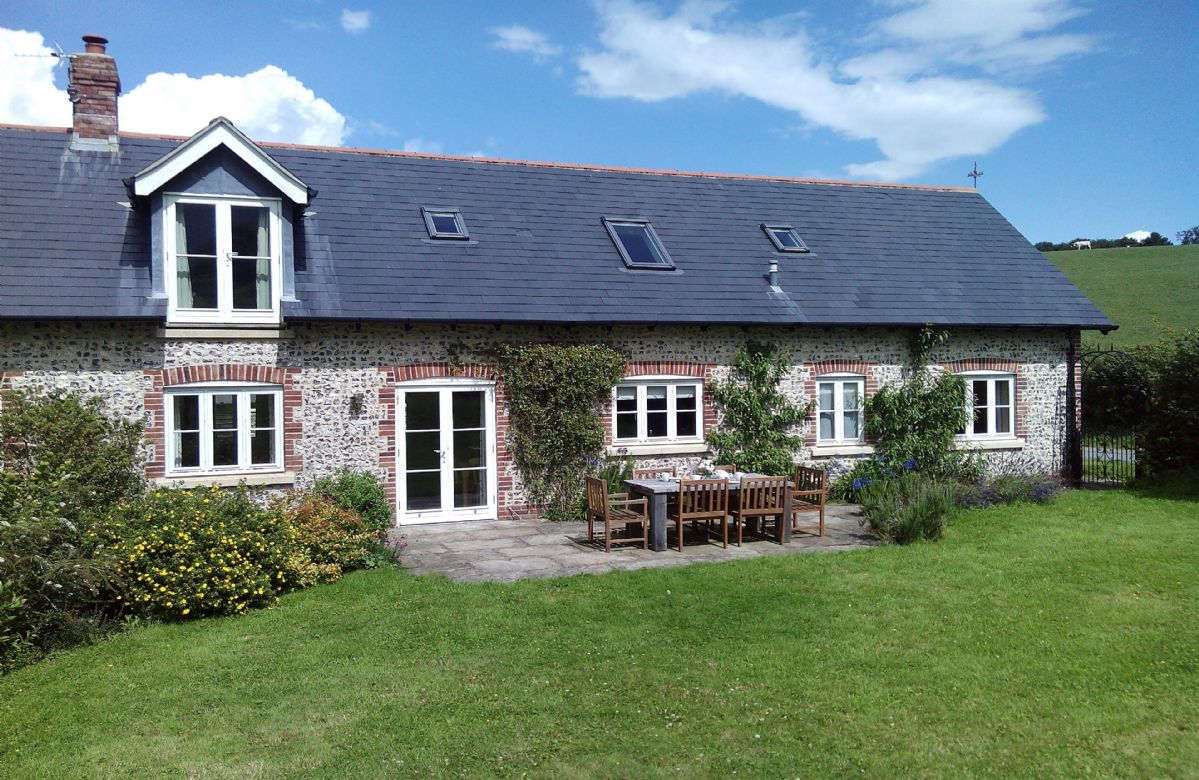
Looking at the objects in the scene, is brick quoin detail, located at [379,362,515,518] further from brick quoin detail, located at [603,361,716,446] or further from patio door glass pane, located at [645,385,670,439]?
patio door glass pane, located at [645,385,670,439]

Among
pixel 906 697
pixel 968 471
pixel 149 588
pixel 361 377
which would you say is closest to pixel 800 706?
pixel 906 697

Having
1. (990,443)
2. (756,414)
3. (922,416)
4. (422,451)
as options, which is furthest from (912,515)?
(422,451)

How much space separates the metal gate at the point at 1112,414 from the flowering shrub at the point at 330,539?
13.7m

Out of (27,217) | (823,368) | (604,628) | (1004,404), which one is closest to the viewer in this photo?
(604,628)

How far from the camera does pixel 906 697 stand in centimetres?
605

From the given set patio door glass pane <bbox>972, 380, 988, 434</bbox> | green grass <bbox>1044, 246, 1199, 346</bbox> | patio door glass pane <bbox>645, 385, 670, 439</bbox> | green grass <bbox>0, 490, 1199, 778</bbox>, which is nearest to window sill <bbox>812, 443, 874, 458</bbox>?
patio door glass pane <bbox>972, 380, 988, 434</bbox>

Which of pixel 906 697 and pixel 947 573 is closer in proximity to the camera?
pixel 906 697

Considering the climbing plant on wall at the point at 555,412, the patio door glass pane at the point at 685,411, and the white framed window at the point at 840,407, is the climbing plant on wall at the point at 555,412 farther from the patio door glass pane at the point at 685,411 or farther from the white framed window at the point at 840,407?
Answer: the white framed window at the point at 840,407

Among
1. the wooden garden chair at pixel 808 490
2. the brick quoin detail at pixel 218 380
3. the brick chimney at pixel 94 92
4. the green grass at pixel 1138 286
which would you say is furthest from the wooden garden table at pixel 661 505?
the green grass at pixel 1138 286

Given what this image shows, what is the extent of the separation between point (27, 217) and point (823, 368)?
12351 millimetres

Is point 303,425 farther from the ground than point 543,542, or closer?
farther from the ground

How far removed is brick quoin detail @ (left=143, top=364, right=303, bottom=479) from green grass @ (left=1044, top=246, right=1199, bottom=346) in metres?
32.8

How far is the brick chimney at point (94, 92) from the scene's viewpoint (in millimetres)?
13289

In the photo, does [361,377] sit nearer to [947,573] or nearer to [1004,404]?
[947,573]
